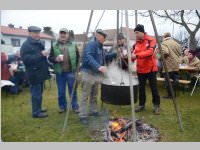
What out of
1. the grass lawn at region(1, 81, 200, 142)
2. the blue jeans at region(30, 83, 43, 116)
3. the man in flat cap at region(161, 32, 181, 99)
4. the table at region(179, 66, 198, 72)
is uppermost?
the man in flat cap at region(161, 32, 181, 99)

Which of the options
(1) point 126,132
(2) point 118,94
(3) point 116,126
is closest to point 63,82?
(2) point 118,94

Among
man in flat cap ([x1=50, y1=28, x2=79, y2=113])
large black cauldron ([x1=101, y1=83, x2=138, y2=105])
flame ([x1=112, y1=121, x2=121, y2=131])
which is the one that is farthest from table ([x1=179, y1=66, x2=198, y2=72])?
flame ([x1=112, y1=121, x2=121, y2=131])

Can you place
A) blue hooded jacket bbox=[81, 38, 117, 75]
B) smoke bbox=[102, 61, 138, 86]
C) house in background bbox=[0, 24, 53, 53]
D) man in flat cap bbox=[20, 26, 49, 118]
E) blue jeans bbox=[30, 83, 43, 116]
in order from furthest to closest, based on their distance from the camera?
house in background bbox=[0, 24, 53, 53], smoke bbox=[102, 61, 138, 86], blue jeans bbox=[30, 83, 43, 116], man in flat cap bbox=[20, 26, 49, 118], blue hooded jacket bbox=[81, 38, 117, 75]

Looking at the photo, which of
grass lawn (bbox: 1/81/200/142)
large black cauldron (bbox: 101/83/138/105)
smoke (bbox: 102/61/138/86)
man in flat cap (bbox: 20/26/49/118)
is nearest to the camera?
grass lawn (bbox: 1/81/200/142)

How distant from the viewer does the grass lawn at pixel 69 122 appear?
386cm

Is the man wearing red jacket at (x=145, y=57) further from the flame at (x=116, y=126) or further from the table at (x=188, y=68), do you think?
the table at (x=188, y=68)

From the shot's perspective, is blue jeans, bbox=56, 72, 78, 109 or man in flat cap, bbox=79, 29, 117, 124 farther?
blue jeans, bbox=56, 72, 78, 109

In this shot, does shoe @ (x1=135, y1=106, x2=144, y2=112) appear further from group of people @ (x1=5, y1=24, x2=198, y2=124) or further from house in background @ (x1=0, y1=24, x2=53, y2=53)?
house in background @ (x1=0, y1=24, x2=53, y2=53)

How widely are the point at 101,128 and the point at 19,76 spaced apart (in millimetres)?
4499

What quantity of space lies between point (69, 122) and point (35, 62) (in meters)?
1.32

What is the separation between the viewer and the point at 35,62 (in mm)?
4582

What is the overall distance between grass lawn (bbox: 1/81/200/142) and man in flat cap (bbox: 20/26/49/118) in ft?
1.38

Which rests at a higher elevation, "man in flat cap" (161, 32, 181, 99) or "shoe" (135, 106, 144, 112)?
"man in flat cap" (161, 32, 181, 99)

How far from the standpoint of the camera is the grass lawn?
12.7 ft
